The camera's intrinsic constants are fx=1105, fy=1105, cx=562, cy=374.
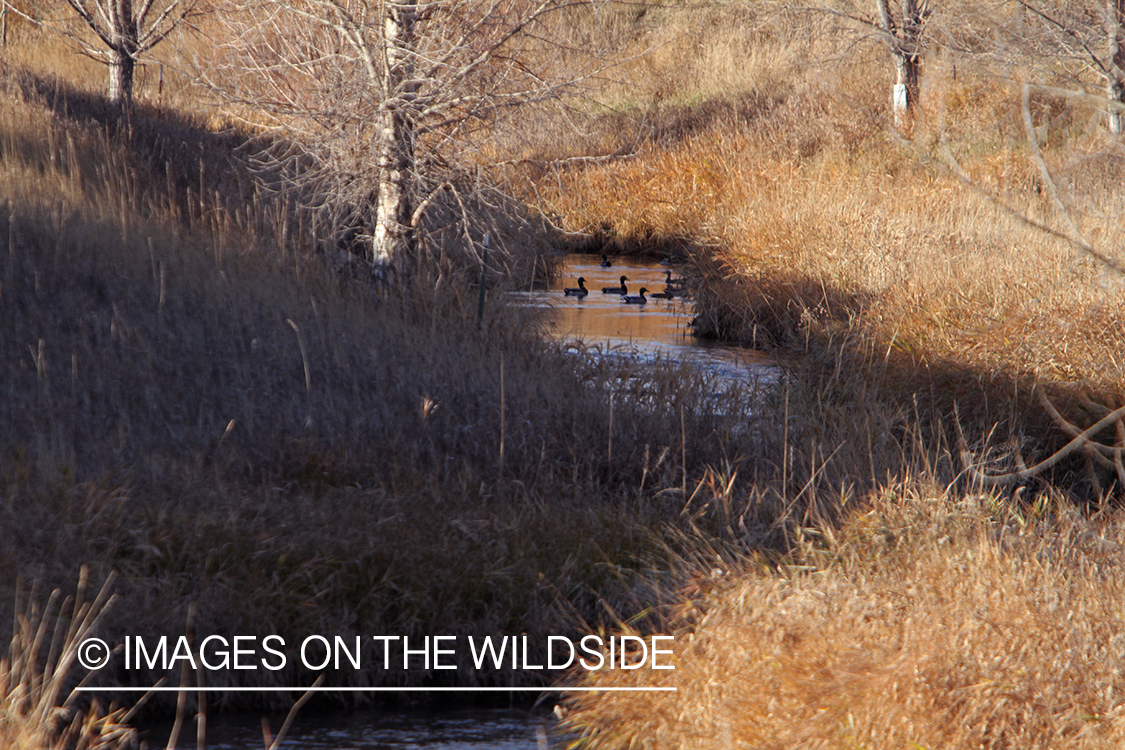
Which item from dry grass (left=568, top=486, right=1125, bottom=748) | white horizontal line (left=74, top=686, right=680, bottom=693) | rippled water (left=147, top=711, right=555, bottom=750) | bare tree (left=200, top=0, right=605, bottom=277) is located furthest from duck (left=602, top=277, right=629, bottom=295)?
rippled water (left=147, top=711, right=555, bottom=750)

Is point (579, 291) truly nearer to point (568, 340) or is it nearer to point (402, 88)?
point (568, 340)

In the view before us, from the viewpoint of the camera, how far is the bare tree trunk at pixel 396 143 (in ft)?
25.1

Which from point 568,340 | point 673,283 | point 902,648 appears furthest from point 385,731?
point 673,283

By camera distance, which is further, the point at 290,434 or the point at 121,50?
the point at 121,50

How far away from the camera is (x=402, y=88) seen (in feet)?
25.7

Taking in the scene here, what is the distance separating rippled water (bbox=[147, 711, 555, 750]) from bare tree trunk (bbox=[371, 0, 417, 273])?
13.6ft

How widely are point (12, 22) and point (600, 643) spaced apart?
2063cm

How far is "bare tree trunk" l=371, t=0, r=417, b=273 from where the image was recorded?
7645mm

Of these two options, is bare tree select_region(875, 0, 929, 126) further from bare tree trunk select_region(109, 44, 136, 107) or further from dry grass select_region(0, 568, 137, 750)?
dry grass select_region(0, 568, 137, 750)

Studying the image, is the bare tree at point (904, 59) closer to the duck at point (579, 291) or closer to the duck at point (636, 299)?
the duck at point (636, 299)

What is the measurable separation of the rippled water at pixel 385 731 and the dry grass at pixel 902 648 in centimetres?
32

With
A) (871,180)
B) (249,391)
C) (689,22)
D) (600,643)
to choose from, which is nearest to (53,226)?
(249,391)

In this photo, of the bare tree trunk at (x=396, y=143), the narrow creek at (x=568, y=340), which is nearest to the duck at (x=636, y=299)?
the narrow creek at (x=568, y=340)

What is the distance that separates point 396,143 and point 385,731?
4.51m
